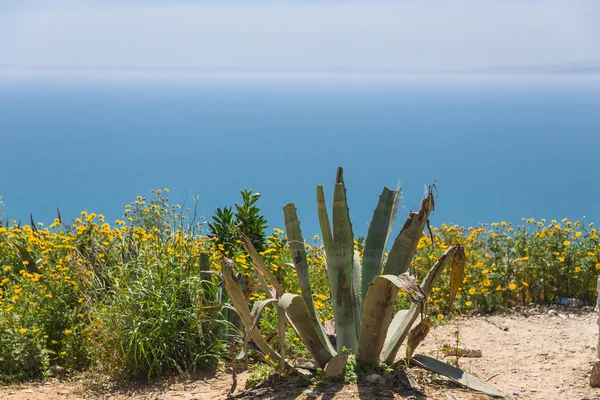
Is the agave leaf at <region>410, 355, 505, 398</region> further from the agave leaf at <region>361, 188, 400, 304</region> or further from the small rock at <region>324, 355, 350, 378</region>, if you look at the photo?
the agave leaf at <region>361, 188, 400, 304</region>

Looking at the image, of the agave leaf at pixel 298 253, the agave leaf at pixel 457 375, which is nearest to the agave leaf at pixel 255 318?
the agave leaf at pixel 298 253

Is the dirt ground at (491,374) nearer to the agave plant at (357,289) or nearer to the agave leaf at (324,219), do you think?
the agave plant at (357,289)

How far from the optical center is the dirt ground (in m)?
3.57

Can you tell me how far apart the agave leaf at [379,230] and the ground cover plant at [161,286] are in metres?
0.27

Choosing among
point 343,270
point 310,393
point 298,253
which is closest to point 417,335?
point 343,270

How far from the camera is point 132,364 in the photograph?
171 inches

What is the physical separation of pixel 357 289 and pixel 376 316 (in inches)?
21.5

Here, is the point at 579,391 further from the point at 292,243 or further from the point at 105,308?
the point at 105,308

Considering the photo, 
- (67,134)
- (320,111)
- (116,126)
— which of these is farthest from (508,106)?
(67,134)

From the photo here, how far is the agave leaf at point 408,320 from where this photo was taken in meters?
3.44

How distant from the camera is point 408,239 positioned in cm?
367

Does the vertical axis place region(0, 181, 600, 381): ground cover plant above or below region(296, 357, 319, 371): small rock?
above

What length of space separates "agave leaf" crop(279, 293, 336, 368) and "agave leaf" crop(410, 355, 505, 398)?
507 millimetres

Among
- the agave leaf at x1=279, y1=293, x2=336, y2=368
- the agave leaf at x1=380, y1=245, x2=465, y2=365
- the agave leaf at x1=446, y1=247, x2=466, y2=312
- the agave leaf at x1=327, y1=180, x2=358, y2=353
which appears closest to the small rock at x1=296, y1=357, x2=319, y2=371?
the agave leaf at x1=279, y1=293, x2=336, y2=368
